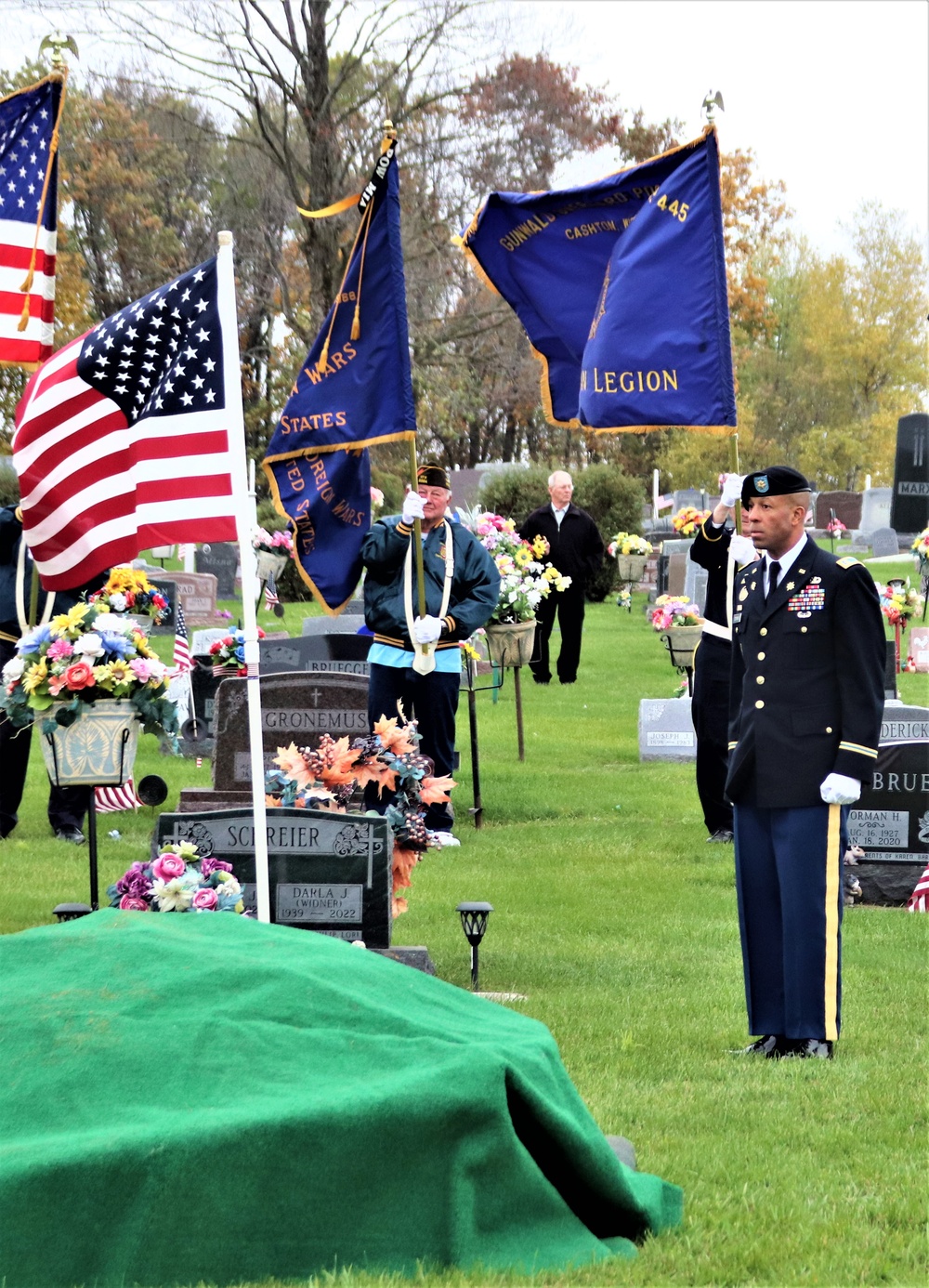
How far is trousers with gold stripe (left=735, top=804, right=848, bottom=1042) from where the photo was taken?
6.67m

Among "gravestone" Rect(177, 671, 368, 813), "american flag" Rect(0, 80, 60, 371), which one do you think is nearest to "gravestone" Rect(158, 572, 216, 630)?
"gravestone" Rect(177, 671, 368, 813)

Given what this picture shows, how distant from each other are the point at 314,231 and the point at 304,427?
23.8 m

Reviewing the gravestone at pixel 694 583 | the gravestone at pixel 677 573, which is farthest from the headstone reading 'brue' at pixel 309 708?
the gravestone at pixel 677 573

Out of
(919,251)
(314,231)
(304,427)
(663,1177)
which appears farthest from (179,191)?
(663,1177)

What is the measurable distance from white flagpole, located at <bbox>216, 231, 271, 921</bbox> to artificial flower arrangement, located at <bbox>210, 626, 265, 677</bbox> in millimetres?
7931

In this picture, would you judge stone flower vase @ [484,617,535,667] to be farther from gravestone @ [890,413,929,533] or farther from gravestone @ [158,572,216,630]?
gravestone @ [158,572,216,630]

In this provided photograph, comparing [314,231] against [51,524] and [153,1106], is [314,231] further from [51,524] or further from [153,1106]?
[153,1106]

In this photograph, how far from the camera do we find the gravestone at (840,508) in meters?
47.5

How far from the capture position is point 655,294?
347 inches

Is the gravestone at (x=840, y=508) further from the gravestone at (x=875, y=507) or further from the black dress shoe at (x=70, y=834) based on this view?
the black dress shoe at (x=70, y=834)

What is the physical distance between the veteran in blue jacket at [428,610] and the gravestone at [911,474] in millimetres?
10749

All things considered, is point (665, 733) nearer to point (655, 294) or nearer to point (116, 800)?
point (116, 800)

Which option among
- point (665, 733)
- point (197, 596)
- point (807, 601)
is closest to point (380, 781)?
point (807, 601)

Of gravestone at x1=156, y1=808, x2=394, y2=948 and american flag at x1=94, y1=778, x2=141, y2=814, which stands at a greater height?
gravestone at x1=156, y1=808, x2=394, y2=948
